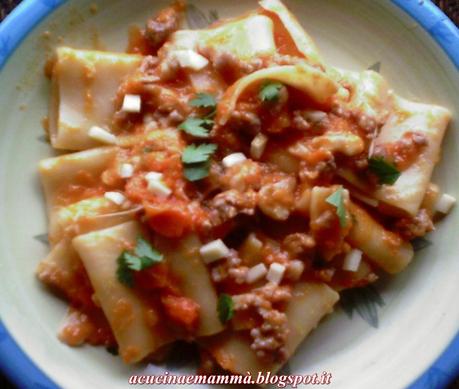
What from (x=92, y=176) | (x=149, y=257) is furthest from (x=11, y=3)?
(x=149, y=257)

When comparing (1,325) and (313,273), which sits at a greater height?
(313,273)

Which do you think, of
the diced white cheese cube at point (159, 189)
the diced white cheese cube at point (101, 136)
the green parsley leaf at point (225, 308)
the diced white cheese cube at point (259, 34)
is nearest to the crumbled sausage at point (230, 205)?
the diced white cheese cube at point (159, 189)

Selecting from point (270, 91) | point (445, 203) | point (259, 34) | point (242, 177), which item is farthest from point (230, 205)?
point (445, 203)

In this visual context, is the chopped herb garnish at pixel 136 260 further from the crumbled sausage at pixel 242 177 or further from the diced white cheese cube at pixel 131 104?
the diced white cheese cube at pixel 131 104

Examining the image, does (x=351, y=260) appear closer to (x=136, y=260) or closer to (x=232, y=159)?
(x=232, y=159)

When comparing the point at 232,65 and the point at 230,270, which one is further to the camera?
the point at 232,65

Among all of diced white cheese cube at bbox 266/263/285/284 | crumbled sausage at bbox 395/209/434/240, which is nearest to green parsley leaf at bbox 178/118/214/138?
diced white cheese cube at bbox 266/263/285/284

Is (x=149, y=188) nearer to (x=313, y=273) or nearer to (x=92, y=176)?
(x=92, y=176)
